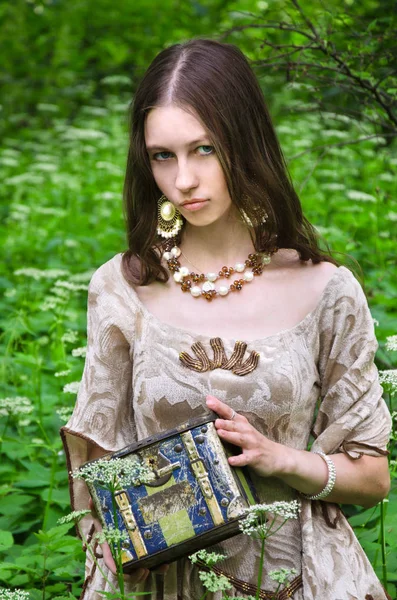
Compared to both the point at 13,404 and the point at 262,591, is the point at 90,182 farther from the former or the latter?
the point at 262,591

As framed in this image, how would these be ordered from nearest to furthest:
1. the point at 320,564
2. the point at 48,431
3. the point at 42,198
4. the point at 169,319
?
1. the point at 320,564
2. the point at 169,319
3. the point at 48,431
4. the point at 42,198

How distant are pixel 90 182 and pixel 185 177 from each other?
458 centimetres

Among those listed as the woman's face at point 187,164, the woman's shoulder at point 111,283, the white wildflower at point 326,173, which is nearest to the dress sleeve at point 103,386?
the woman's shoulder at point 111,283

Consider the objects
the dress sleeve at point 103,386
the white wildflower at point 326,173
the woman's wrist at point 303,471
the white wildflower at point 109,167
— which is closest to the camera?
the woman's wrist at point 303,471

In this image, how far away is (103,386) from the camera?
6.73ft

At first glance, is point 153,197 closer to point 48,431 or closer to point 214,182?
point 214,182

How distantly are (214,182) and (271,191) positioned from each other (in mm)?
181

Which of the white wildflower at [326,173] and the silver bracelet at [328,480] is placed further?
the white wildflower at [326,173]

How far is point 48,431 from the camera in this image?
3.09m

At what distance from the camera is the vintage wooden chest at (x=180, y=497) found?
5.54ft

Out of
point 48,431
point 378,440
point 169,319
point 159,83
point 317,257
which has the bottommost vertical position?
point 48,431

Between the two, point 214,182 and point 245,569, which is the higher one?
point 214,182

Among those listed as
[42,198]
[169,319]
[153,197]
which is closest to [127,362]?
[169,319]

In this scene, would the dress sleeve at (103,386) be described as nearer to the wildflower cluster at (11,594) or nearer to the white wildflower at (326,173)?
the wildflower cluster at (11,594)
